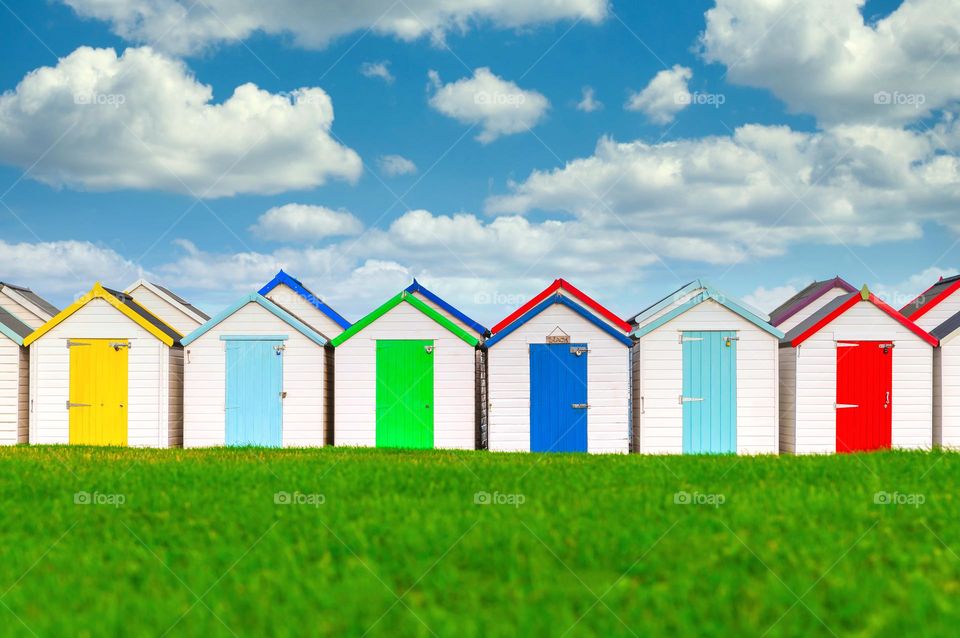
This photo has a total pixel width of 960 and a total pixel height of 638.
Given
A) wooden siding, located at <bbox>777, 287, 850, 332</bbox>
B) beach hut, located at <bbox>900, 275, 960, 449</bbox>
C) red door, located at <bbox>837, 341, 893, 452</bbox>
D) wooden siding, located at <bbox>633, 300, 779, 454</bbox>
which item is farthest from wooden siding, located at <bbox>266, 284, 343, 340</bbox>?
beach hut, located at <bbox>900, 275, 960, 449</bbox>

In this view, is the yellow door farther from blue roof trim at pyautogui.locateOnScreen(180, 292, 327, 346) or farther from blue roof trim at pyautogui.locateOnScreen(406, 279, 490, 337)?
blue roof trim at pyautogui.locateOnScreen(406, 279, 490, 337)

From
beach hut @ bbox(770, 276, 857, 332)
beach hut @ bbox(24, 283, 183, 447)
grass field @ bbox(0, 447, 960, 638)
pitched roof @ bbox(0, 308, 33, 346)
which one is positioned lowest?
grass field @ bbox(0, 447, 960, 638)

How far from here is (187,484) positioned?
961cm

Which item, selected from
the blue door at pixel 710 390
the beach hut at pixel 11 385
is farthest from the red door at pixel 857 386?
the beach hut at pixel 11 385

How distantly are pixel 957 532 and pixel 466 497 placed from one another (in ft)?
14.4

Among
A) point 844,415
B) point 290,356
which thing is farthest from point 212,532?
point 844,415

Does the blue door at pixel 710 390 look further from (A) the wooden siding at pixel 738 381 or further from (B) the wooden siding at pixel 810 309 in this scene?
(B) the wooden siding at pixel 810 309

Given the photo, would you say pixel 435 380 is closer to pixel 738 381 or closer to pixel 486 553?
pixel 738 381

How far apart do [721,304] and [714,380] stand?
5.12ft

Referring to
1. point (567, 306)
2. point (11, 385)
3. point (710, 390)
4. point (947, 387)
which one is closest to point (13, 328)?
point (11, 385)

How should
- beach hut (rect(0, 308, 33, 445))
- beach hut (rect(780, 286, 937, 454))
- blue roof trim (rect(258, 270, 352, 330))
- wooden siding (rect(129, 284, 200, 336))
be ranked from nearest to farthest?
beach hut (rect(780, 286, 937, 454)), beach hut (rect(0, 308, 33, 445)), blue roof trim (rect(258, 270, 352, 330)), wooden siding (rect(129, 284, 200, 336))

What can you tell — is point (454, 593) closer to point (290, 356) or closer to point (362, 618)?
point (362, 618)

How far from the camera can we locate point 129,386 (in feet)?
56.5

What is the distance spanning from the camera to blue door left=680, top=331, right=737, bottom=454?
55.0 feet
